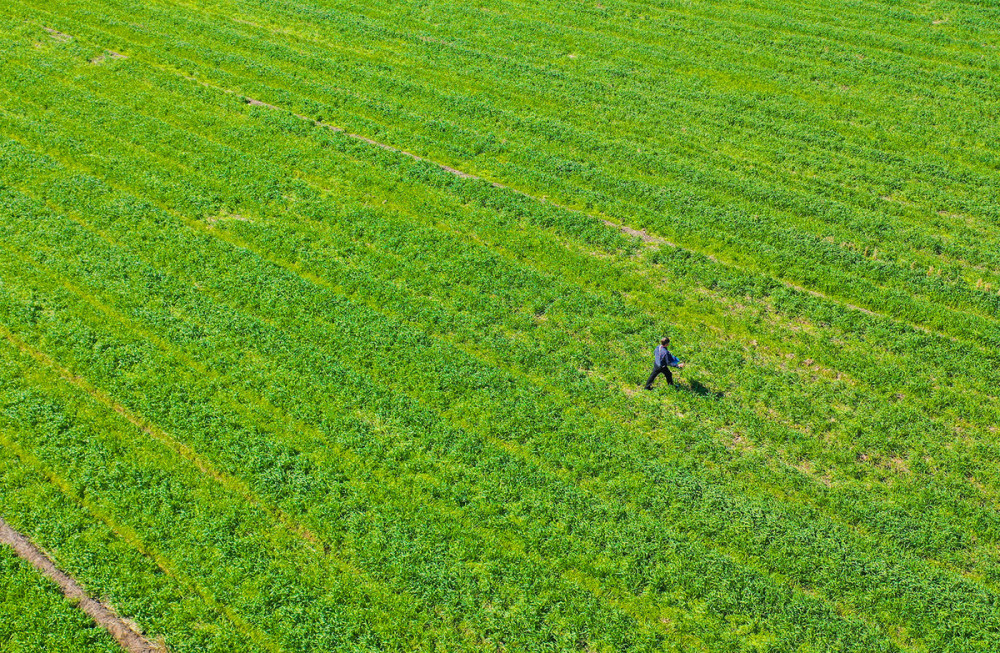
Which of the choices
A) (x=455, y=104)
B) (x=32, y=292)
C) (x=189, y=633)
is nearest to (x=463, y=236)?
(x=455, y=104)

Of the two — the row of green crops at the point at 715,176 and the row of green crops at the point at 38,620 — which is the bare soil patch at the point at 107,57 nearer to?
the row of green crops at the point at 715,176

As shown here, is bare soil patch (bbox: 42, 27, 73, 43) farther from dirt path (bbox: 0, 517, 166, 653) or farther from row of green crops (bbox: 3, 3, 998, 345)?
dirt path (bbox: 0, 517, 166, 653)

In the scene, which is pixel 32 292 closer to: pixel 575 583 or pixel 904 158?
pixel 575 583

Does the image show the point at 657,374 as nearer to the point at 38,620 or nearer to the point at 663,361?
the point at 663,361

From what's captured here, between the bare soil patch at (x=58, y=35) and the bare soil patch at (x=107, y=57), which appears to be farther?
the bare soil patch at (x=58, y=35)

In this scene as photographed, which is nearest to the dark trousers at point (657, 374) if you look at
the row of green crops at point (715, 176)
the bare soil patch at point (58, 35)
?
the row of green crops at point (715, 176)

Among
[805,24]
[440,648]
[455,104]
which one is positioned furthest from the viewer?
[805,24]

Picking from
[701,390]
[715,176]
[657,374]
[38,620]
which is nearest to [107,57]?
[715,176]
